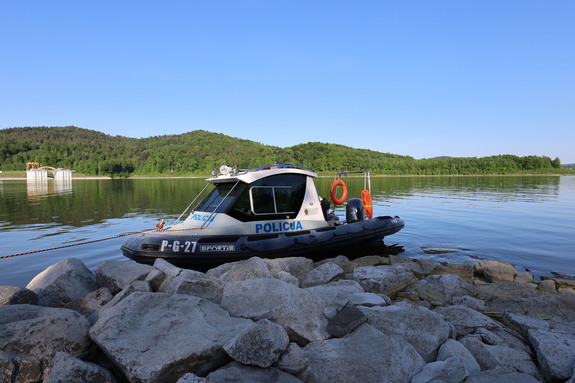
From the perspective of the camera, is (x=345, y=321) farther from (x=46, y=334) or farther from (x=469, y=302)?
(x=46, y=334)

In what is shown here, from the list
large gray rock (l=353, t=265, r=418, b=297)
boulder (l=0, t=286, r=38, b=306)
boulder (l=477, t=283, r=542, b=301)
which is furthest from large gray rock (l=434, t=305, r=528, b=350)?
boulder (l=0, t=286, r=38, b=306)

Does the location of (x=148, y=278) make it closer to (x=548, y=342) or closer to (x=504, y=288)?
(x=548, y=342)

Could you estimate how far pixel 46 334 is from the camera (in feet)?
10.8

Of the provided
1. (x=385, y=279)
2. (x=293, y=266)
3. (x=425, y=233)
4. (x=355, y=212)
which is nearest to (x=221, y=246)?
(x=293, y=266)

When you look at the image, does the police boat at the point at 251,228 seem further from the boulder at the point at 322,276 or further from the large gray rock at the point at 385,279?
the large gray rock at the point at 385,279

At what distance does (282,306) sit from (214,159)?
411 ft

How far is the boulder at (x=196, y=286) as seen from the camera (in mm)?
4707

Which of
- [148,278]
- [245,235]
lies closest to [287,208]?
[245,235]

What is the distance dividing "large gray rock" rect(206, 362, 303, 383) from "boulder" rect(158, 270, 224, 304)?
176 cm

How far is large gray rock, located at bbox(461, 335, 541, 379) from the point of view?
144 inches

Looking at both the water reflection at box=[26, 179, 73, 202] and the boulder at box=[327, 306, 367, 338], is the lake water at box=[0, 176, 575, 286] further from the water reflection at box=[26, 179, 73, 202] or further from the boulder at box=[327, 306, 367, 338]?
the water reflection at box=[26, 179, 73, 202]

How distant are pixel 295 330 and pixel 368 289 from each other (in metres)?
3.03

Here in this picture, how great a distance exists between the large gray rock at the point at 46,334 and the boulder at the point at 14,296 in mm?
1107

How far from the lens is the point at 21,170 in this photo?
141m
